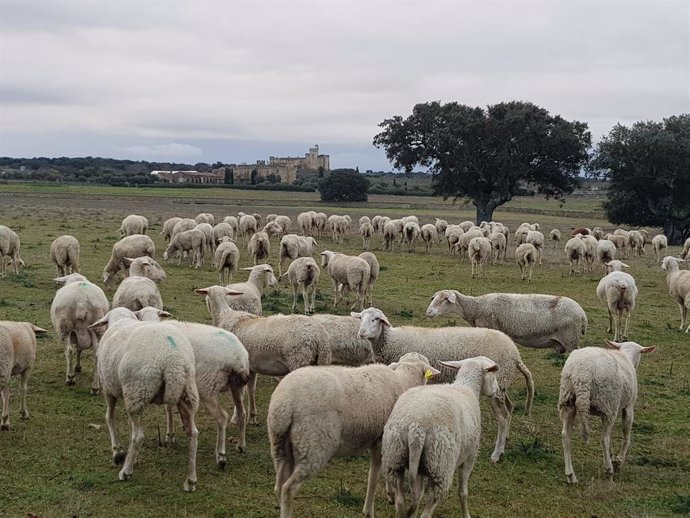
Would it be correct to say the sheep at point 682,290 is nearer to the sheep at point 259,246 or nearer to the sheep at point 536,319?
the sheep at point 536,319

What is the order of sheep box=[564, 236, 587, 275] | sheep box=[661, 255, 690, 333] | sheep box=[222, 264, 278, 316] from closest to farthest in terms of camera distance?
1. sheep box=[222, 264, 278, 316]
2. sheep box=[661, 255, 690, 333]
3. sheep box=[564, 236, 587, 275]

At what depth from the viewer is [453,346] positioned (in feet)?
31.1

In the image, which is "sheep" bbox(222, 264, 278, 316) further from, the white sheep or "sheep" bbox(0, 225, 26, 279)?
"sheep" bbox(0, 225, 26, 279)

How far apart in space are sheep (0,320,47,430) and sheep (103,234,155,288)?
941 cm

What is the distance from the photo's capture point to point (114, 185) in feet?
314

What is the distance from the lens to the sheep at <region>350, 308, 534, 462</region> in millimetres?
9016

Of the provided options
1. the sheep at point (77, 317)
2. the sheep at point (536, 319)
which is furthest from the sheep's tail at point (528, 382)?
the sheep at point (77, 317)

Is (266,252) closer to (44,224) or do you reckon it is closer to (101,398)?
(101,398)

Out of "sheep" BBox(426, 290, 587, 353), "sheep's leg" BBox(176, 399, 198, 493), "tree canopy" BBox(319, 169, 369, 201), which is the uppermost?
"tree canopy" BBox(319, 169, 369, 201)

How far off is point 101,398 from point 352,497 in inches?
193

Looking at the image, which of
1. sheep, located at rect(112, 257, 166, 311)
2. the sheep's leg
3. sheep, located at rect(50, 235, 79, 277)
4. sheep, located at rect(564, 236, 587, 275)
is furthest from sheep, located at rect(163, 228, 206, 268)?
the sheep's leg

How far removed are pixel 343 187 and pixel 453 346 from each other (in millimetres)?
67733

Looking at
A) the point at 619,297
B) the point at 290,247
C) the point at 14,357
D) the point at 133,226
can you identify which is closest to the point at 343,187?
the point at 133,226

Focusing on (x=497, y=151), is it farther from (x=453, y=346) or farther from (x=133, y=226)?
(x=453, y=346)
